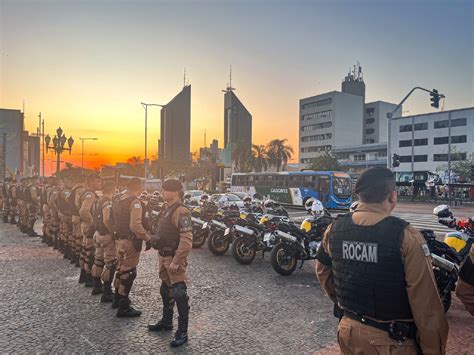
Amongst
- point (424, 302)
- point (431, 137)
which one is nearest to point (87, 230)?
point (424, 302)

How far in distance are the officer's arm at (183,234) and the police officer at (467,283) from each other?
2657mm

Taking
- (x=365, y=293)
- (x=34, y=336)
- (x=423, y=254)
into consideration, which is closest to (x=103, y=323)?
(x=34, y=336)

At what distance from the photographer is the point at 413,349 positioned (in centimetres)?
211

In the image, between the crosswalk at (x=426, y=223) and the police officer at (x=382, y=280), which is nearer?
the police officer at (x=382, y=280)

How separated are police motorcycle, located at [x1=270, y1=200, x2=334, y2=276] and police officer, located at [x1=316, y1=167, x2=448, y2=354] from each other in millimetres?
4950

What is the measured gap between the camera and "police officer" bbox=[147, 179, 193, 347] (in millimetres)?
4281

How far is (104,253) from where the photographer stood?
584 cm

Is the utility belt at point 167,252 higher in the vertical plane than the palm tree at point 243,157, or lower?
lower

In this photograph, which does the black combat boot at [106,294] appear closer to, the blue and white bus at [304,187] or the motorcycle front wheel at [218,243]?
the motorcycle front wheel at [218,243]

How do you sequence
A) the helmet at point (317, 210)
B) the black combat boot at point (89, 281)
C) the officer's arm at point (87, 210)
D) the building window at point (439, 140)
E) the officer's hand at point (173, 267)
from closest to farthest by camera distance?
the officer's hand at point (173, 267)
the black combat boot at point (89, 281)
the officer's arm at point (87, 210)
the helmet at point (317, 210)
the building window at point (439, 140)

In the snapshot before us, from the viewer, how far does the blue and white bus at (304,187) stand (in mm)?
24578

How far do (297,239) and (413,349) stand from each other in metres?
5.25

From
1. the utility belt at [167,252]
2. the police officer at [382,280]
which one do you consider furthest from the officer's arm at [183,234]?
the police officer at [382,280]

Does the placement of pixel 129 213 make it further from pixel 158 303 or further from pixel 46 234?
pixel 46 234
